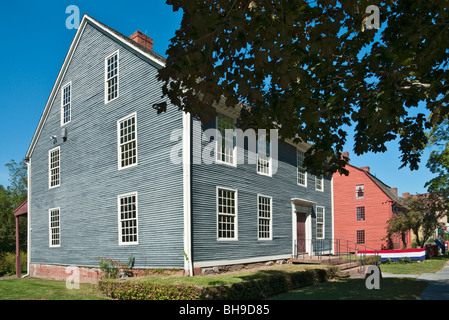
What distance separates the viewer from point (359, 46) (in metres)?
8.53

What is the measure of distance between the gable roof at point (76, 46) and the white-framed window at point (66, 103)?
3.42ft

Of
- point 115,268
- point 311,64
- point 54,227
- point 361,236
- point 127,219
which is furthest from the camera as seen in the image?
point 361,236

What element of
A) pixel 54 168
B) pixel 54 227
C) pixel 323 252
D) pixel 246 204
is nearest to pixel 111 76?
pixel 54 168

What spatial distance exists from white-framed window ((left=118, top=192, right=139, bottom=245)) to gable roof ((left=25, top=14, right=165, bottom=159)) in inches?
227

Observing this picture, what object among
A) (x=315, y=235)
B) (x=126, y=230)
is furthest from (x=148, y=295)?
(x=315, y=235)

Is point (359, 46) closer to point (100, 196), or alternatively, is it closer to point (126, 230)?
point (126, 230)

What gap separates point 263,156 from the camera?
747 inches

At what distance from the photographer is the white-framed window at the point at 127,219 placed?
15.8 m

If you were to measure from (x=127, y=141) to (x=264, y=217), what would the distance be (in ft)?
24.1

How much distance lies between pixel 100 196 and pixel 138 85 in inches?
217

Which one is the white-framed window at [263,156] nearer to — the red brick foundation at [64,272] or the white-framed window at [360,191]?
the red brick foundation at [64,272]

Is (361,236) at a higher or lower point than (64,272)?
lower

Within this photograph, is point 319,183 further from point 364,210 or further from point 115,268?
point 364,210

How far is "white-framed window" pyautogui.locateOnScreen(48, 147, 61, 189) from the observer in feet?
68.8
